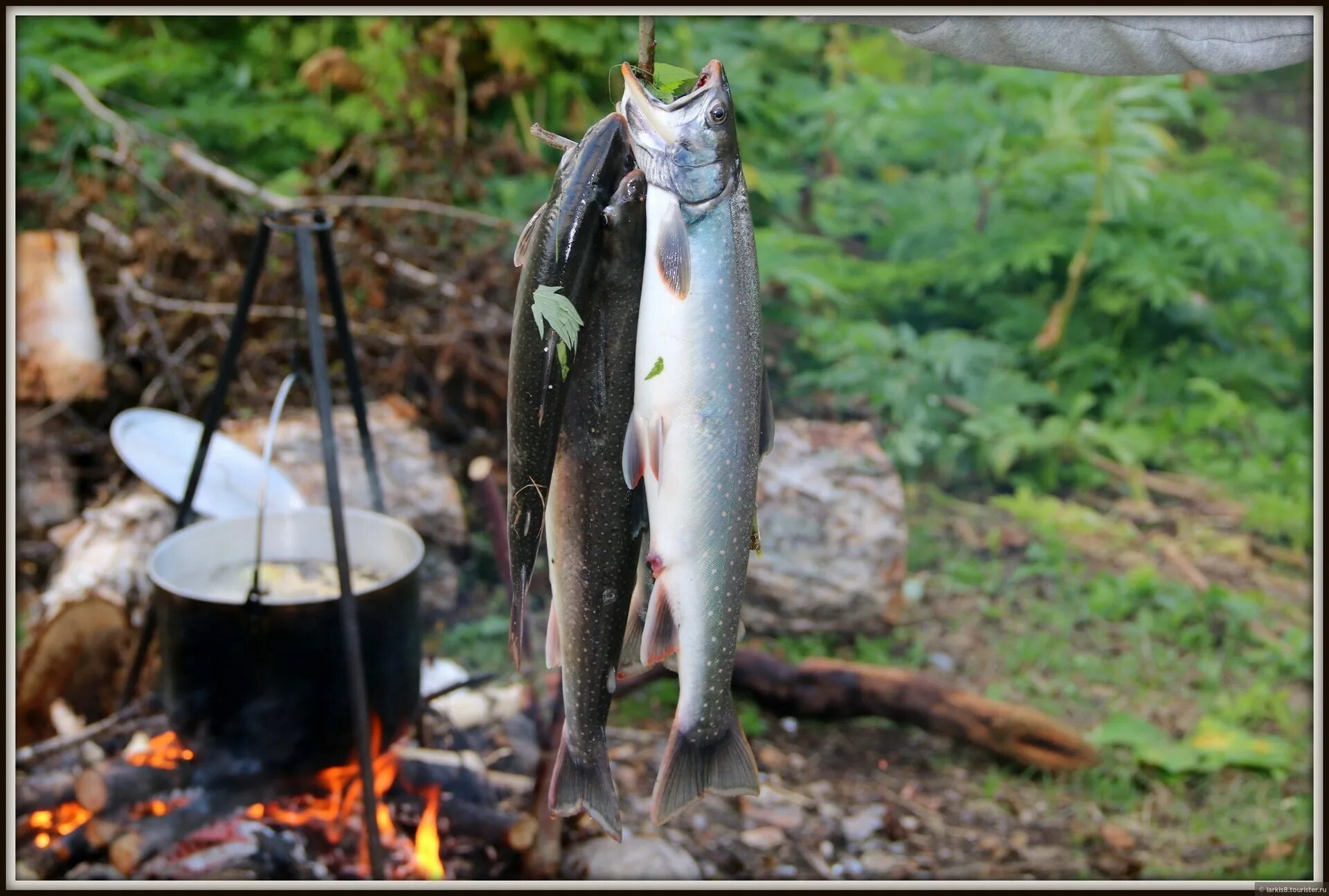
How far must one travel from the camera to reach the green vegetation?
404cm

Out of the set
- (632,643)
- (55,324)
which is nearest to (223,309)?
(55,324)

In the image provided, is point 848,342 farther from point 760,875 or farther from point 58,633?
point 58,633

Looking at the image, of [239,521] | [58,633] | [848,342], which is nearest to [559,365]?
[239,521]

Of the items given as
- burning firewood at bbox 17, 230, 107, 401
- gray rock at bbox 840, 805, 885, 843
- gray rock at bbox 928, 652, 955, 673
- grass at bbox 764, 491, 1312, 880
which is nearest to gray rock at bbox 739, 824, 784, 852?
gray rock at bbox 840, 805, 885, 843

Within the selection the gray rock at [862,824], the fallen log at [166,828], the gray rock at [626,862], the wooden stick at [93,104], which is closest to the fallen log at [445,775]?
the gray rock at [626,862]

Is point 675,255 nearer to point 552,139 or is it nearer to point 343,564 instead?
point 552,139

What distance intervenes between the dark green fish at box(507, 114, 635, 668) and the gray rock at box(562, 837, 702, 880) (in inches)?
65.2

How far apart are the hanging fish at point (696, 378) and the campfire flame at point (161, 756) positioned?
1821mm

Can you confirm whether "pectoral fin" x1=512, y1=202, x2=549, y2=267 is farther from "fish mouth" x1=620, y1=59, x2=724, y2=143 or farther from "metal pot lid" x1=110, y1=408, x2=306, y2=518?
"metal pot lid" x1=110, y1=408, x2=306, y2=518

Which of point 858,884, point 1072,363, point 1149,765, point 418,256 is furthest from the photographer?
point 1072,363

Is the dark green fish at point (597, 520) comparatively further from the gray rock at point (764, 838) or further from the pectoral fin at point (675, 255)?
the gray rock at point (764, 838)

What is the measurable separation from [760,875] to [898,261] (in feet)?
11.1

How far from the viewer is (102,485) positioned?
12.9 ft

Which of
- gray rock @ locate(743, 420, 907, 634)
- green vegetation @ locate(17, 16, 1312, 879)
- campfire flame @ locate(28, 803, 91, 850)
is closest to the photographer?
campfire flame @ locate(28, 803, 91, 850)
